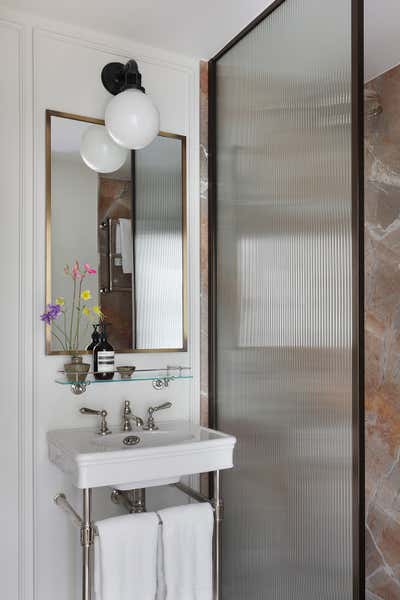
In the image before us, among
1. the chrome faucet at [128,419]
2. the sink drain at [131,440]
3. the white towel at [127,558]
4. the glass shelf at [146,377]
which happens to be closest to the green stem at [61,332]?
the glass shelf at [146,377]

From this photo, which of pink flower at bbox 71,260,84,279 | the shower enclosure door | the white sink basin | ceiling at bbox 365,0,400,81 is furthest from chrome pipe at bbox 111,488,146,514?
ceiling at bbox 365,0,400,81

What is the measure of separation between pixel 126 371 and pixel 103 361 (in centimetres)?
11

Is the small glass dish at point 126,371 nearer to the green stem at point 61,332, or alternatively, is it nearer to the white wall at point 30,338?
the white wall at point 30,338

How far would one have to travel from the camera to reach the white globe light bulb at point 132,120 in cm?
214

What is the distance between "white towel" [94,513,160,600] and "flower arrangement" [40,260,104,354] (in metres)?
0.71

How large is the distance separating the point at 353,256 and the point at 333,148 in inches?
15.0

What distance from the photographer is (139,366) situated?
2.49m

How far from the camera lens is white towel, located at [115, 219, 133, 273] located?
7.97 feet

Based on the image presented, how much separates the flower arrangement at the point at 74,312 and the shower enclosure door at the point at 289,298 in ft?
1.94

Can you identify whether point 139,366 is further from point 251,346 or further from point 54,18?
point 54,18

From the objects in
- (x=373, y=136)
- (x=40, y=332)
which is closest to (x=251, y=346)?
(x=40, y=332)

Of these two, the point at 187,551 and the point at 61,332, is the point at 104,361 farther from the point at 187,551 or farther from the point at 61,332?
the point at 187,551

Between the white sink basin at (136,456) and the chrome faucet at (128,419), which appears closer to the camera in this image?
the white sink basin at (136,456)

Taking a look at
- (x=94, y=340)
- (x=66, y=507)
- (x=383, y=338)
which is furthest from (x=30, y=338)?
(x=383, y=338)
